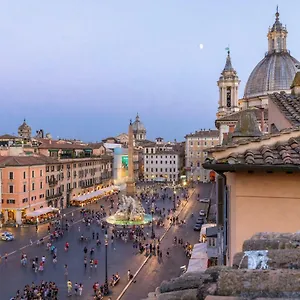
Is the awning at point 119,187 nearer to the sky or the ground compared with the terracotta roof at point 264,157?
nearer to the ground

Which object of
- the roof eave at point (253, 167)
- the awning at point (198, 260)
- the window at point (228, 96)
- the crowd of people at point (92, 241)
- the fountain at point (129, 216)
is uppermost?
the window at point (228, 96)

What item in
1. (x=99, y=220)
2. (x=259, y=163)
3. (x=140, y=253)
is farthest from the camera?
(x=99, y=220)

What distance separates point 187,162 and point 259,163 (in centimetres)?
10346

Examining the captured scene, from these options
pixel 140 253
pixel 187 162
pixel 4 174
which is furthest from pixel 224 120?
pixel 187 162

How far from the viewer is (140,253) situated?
32250 mm

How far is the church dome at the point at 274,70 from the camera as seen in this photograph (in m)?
63.8

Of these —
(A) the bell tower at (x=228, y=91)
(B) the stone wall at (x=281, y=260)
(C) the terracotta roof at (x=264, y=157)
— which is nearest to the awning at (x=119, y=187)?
(A) the bell tower at (x=228, y=91)

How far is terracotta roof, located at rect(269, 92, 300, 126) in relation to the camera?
7.41m

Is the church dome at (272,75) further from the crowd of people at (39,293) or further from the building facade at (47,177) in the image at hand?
the crowd of people at (39,293)

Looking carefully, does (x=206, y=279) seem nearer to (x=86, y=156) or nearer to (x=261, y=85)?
(x=261, y=85)

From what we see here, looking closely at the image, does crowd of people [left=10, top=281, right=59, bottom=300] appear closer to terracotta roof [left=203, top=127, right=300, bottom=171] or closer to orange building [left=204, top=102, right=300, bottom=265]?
orange building [left=204, top=102, right=300, bottom=265]

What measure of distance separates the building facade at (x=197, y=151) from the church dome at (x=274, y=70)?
35795mm

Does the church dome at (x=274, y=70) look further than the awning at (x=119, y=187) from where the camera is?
No

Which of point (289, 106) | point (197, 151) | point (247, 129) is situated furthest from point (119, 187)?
point (247, 129)
